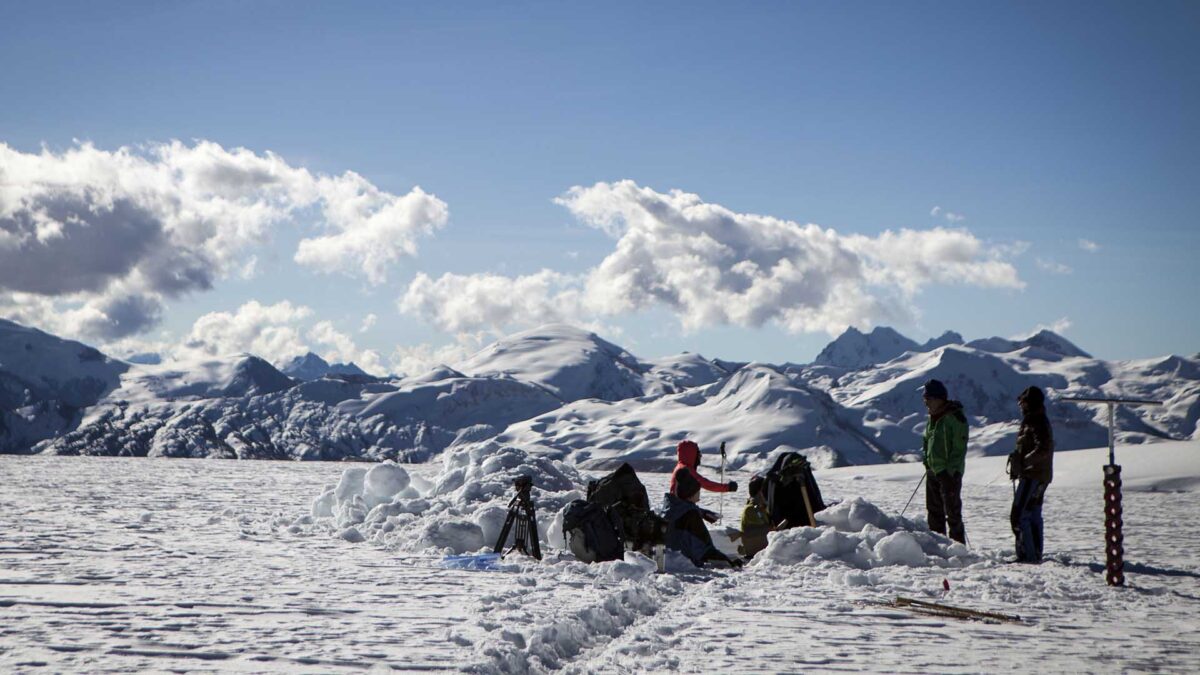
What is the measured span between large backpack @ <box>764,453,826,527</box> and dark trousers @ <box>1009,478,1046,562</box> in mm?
2625

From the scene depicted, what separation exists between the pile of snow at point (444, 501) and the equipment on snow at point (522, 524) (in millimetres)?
665

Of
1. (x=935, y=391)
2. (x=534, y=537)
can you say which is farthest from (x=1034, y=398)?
(x=534, y=537)

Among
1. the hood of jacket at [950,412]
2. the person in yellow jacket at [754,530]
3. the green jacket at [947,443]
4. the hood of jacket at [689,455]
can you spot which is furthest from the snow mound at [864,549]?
the hood of jacket at [950,412]

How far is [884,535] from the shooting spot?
1209 cm

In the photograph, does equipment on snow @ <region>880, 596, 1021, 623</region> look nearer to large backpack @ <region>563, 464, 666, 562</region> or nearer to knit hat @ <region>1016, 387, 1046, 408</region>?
large backpack @ <region>563, 464, 666, 562</region>

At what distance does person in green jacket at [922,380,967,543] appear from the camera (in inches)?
510

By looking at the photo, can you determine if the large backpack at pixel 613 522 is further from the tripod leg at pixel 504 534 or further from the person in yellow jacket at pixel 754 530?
the person in yellow jacket at pixel 754 530

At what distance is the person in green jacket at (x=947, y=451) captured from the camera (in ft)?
42.5

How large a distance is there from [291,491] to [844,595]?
2605 cm

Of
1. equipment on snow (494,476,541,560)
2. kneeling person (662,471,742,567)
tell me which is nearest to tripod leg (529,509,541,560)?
equipment on snow (494,476,541,560)

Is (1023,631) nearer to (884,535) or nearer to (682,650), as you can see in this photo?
(682,650)

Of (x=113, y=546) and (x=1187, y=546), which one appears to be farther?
(x=1187, y=546)

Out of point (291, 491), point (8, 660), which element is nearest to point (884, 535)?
point (8, 660)

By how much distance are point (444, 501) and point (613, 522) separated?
557cm
